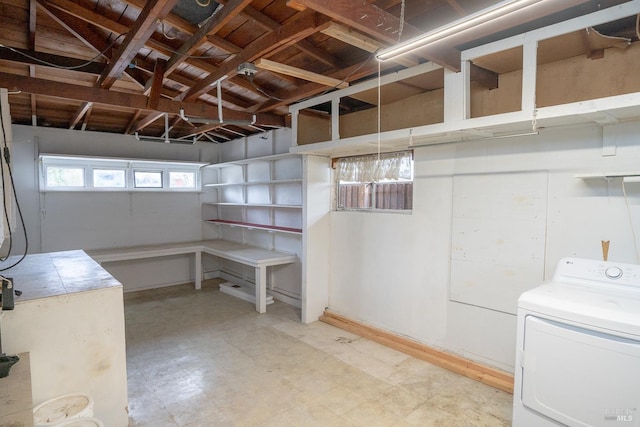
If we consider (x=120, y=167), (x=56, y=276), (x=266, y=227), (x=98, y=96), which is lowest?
(x=56, y=276)

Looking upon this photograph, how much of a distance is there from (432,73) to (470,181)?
3.43 feet

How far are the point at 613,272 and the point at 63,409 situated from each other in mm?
3545

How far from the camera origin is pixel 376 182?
405 centimetres

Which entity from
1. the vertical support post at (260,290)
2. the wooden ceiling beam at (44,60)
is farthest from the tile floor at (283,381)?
the wooden ceiling beam at (44,60)

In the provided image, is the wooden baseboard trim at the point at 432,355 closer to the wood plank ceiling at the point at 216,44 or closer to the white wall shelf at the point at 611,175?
the white wall shelf at the point at 611,175

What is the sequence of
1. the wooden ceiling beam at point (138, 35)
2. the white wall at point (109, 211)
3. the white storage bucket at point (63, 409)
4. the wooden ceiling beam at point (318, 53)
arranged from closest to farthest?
1. the white storage bucket at point (63, 409)
2. the wooden ceiling beam at point (138, 35)
3. the wooden ceiling beam at point (318, 53)
4. the white wall at point (109, 211)

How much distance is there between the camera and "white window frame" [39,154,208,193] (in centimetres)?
510

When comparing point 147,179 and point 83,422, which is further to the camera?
point 147,179

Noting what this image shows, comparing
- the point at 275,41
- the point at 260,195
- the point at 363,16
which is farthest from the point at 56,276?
the point at 260,195

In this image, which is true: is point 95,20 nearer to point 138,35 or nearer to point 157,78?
point 138,35

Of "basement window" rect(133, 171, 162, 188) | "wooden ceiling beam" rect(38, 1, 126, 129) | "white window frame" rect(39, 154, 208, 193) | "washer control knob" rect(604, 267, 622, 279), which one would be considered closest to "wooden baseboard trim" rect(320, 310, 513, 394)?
"washer control knob" rect(604, 267, 622, 279)

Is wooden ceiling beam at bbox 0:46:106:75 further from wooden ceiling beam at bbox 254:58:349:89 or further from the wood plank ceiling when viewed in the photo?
wooden ceiling beam at bbox 254:58:349:89

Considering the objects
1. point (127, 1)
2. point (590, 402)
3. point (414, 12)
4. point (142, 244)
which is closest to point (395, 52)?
point (414, 12)

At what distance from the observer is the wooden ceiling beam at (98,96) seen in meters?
3.10
